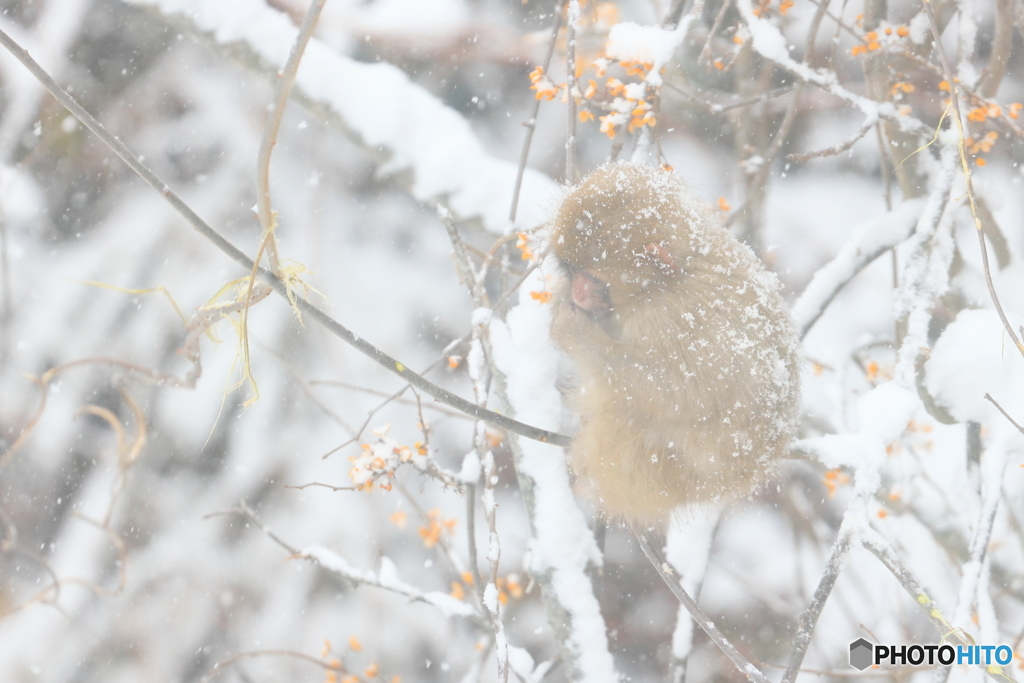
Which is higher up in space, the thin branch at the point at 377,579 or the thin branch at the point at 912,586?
the thin branch at the point at 377,579

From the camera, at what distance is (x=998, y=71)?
2236mm

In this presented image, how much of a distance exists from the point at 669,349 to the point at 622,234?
33cm

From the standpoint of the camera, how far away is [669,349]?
1794 millimetres

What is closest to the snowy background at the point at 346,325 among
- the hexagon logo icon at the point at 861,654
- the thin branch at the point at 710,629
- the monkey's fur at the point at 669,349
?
the hexagon logo icon at the point at 861,654

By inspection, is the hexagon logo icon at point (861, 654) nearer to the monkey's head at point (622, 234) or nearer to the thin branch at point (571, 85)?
the monkey's head at point (622, 234)

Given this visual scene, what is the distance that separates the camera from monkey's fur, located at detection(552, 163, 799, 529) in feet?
5.77

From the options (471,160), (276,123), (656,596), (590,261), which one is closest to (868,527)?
(590,261)

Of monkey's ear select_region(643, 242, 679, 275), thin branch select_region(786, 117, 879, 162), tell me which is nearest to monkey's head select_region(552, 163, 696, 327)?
monkey's ear select_region(643, 242, 679, 275)

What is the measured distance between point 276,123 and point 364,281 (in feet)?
12.5

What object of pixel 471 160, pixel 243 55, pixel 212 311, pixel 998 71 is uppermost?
pixel 243 55

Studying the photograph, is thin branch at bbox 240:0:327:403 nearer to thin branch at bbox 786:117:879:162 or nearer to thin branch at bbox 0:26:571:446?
thin branch at bbox 0:26:571:446

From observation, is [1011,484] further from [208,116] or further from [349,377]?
[208,116]

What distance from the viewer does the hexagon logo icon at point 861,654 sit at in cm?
225

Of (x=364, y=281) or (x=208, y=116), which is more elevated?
(x=208, y=116)
